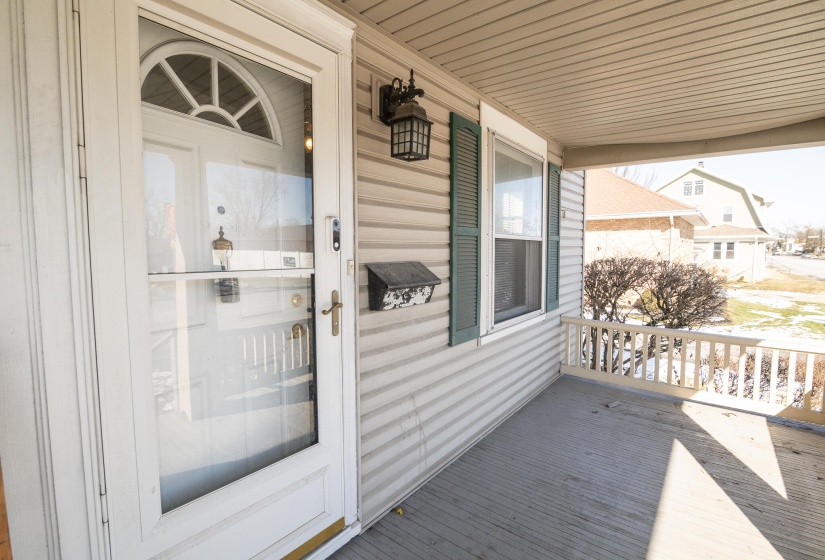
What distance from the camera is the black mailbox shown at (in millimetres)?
2100

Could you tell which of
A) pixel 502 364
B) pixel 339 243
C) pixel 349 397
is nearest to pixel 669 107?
pixel 502 364

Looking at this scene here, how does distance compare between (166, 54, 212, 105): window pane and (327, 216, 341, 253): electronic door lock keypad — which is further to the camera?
Answer: (327, 216, 341, 253): electronic door lock keypad

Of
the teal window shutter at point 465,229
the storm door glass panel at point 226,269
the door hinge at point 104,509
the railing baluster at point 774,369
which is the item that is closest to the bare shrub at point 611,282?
the railing baluster at point 774,369

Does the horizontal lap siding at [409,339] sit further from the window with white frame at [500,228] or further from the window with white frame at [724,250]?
the window with white frame at [724,250]

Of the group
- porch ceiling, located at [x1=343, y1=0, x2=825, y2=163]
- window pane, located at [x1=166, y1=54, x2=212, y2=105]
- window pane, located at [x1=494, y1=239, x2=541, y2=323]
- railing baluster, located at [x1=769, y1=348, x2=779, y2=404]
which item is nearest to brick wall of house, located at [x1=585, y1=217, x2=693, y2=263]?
railing baluster, located at [x1=769, y1=348, x2=779, y2=404]

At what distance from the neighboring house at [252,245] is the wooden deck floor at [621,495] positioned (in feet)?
0.97

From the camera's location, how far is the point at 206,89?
4.83 ft

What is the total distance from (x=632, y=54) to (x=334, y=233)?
2038 mm

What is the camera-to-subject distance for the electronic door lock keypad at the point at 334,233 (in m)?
1.85

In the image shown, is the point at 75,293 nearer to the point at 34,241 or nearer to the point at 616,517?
the point at 34,241

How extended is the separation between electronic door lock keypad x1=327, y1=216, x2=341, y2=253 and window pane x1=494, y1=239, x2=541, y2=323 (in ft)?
5.98

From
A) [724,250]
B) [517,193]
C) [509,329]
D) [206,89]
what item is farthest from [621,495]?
[724,250]

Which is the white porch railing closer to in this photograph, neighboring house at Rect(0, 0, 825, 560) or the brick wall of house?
neighboring house at Rect(0, 0, 825, 560)

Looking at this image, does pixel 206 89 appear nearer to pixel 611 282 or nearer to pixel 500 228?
pixel 500 228
